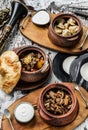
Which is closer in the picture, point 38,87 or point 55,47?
point 38,87

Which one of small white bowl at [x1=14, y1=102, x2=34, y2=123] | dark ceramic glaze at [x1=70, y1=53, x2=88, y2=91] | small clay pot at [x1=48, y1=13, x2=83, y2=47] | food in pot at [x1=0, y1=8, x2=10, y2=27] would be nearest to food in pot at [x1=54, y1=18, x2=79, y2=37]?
small clay pot at [x1=48, y1=13, x2=83, y2=47]

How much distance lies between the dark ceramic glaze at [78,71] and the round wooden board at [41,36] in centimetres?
6

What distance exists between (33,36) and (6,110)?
0.42 metres

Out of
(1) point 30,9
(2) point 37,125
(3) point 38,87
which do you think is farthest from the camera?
(1) point 30,9

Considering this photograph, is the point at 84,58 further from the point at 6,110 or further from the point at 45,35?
the point at 6,110

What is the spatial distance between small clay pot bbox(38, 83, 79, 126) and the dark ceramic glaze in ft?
0.33

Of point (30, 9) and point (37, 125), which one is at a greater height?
point (30, 9)

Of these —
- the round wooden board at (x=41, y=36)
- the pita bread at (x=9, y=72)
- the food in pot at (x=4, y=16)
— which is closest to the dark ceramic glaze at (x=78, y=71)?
the round wooden board at (x=41, y=36)

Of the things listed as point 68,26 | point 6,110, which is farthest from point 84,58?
point 6,110

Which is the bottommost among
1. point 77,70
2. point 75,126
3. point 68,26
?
point 75,126

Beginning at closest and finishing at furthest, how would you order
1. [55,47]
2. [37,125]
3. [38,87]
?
1. [37,125]
2. [38,87]
3. [55,47]

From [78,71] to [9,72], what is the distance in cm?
28

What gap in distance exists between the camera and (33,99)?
1.44m

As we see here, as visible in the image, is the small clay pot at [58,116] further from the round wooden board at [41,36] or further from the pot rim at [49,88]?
the round wooden board at [41,36]
